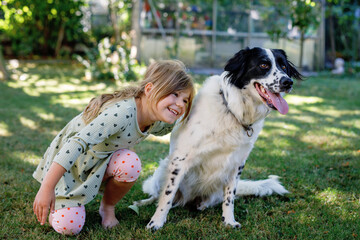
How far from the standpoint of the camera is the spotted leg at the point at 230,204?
2.44 metres

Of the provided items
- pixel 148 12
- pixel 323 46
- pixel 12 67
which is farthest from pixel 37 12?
pixel 323 46

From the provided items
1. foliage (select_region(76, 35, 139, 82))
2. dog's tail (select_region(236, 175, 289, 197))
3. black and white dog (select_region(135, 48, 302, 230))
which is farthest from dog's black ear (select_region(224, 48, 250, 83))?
foliage (select_region(76, 35, 139, 82))

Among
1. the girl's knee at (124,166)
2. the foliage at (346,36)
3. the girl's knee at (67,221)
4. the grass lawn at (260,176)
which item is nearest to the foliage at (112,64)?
the grass lawn at (260,176)

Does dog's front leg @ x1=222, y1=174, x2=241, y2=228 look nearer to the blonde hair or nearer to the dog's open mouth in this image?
the dog's open mouth

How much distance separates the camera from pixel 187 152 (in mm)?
2389

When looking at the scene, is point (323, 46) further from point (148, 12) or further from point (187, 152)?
point (187, 152)

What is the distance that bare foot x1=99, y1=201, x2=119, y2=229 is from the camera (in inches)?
90.4

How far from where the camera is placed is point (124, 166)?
2.21 metres

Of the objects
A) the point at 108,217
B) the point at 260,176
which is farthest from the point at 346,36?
the point at 108,217

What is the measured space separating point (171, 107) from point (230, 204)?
2.60 ft

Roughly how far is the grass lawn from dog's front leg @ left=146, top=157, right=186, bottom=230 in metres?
0.07

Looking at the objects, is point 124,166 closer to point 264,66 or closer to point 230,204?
point 230,204

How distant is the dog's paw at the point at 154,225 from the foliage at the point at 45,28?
9.61m

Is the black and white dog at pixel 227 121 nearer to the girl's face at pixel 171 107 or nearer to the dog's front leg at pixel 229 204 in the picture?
the dog's front leg at pixel 229 204
